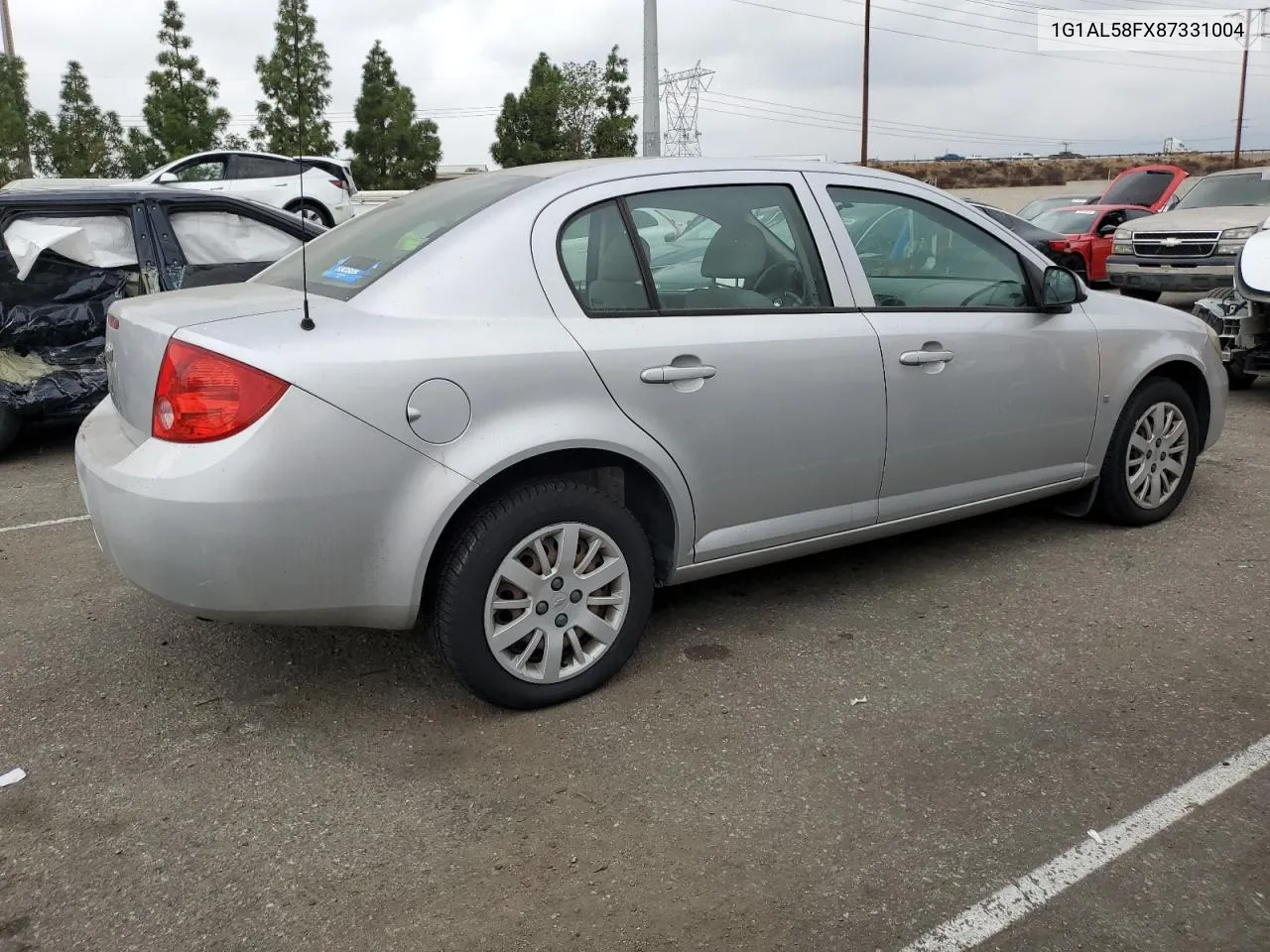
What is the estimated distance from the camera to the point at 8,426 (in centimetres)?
641

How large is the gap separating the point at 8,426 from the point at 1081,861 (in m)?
6.23

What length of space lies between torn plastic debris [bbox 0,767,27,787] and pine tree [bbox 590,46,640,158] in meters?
34.6

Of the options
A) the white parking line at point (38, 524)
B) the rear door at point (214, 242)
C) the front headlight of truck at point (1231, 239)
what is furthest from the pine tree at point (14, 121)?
the front headlight of truck at point (1231, 239)

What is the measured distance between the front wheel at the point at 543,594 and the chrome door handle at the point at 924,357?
1.18 meters

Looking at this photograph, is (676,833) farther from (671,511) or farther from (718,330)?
(718,330)

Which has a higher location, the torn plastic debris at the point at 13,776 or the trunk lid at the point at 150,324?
the trunk lid at the point at 150,324

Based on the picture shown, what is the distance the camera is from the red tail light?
277 centimetres

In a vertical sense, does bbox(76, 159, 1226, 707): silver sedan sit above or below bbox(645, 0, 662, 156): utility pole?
below

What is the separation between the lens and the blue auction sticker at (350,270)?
325cm

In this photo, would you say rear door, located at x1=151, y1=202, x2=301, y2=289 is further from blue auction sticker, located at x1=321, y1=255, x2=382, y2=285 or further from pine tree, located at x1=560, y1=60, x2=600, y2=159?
pine tree, located at x1=560, y1=60, x2=600, y2=159

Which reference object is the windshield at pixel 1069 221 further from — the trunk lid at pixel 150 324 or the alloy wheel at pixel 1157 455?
the trunk lid at pixel 150 324

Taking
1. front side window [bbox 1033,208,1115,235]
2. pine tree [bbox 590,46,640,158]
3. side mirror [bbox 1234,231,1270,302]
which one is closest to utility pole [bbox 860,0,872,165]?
pine tree [bbox 590,46,640,158]

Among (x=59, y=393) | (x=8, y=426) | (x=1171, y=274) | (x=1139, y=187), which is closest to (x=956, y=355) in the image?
(x=59, y=393)

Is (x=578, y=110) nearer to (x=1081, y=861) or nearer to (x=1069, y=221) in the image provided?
(x=1069, y=221)
